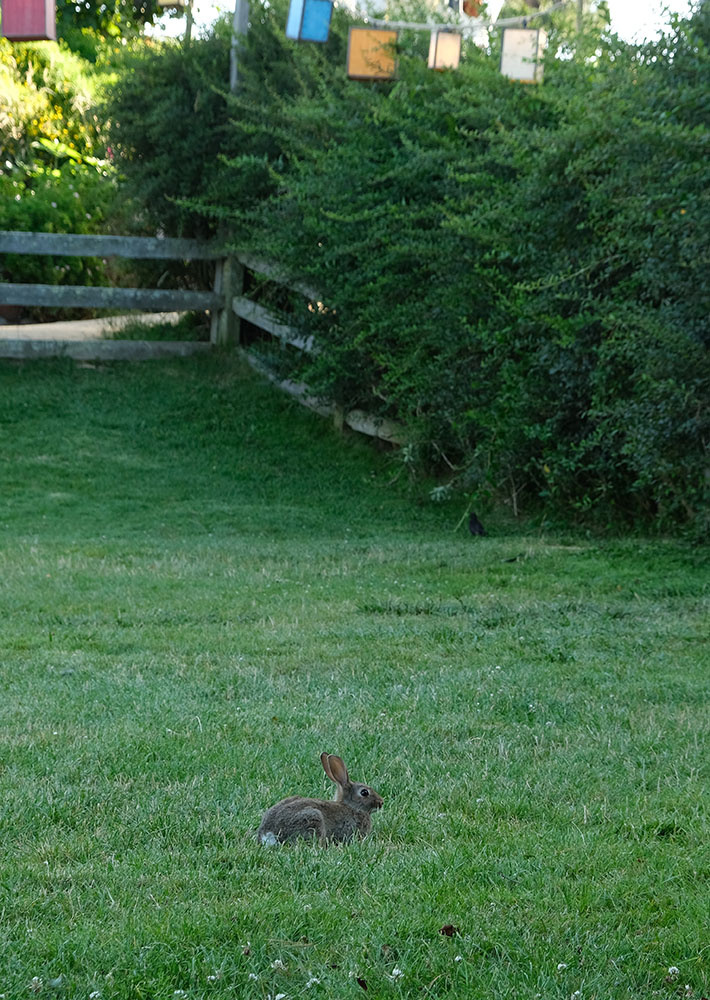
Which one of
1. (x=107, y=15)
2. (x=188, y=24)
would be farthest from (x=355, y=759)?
(x=107, y=15)

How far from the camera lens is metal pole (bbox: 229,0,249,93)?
651 inches

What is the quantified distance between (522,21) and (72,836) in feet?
34.1

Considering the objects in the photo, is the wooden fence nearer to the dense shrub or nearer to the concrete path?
the concrete path

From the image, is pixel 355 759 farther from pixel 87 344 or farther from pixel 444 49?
pixel 87 344

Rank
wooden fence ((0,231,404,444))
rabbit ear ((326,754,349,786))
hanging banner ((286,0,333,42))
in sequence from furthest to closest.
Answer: wooden fence ((0,231,404,444)) → hanging banner ((286,0,333,42)) → rabbit ear ((326,754,349,786))

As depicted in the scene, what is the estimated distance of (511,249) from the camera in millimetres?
11484

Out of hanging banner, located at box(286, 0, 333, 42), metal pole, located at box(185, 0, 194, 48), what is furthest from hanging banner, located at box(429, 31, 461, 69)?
metal pole, located at box(185, 0, 194, 48)

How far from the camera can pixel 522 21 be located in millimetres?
12125

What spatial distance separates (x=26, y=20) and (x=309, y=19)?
2.80 metres

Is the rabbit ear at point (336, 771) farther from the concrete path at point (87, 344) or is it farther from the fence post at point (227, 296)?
the fence post at point (227, 296)

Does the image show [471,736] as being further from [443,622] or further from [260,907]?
[443,622]

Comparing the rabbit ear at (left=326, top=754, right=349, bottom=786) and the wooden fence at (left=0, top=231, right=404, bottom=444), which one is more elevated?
the wooden fence at (left=0, top=231, right=404, bottom=444)

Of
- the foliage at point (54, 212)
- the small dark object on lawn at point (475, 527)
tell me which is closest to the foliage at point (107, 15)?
the foliage at point (54, 212)

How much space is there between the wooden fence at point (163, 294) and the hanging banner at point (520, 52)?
15.4 ft
